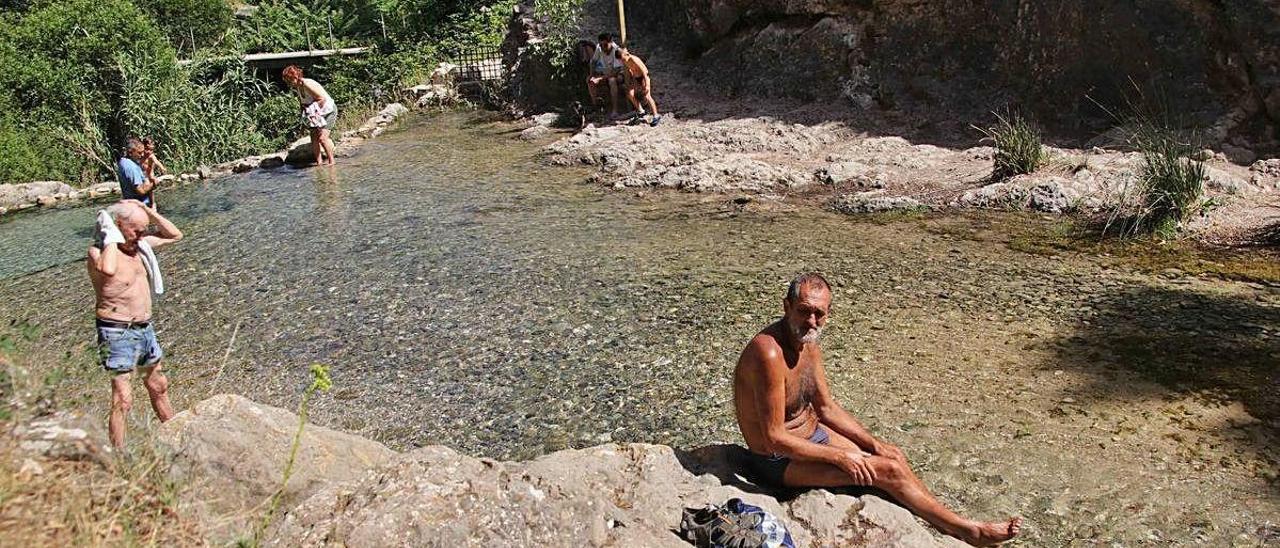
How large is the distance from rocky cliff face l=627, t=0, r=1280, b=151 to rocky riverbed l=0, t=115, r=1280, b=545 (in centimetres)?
313

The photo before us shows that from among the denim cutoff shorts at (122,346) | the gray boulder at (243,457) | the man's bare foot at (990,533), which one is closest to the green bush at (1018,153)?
the man's bare foot at (990,533)

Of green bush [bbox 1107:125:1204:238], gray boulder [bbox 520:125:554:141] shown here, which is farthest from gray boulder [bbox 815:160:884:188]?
gray boulder [bbox 520:125:554:141]

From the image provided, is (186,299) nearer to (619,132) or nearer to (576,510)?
(576,510)

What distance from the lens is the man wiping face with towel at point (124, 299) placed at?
5141 millimetres

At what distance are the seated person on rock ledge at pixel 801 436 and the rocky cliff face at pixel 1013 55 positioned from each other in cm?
833

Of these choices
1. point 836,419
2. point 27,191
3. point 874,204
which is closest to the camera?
point 836,419

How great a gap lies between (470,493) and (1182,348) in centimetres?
491

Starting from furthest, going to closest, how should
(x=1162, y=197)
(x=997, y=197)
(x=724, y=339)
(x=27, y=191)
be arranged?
(x=27, y=191)
(x=997, y=197)
(x=1162, y=197)
(x=724, y=339)

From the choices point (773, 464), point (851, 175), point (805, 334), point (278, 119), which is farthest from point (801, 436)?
point (278, 119)

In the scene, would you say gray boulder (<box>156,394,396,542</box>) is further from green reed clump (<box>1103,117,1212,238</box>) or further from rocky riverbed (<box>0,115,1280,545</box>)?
green reed clump (<box>1103,117,1212,238</box>)

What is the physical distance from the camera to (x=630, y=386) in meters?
5.89

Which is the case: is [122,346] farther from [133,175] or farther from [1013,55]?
[1013,55]

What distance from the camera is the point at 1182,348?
5957 millimetres

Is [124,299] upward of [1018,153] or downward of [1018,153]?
upward
